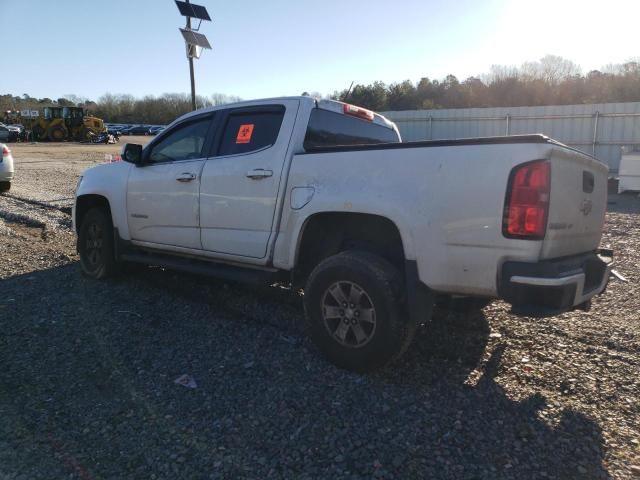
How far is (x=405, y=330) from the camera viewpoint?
11.1 ft

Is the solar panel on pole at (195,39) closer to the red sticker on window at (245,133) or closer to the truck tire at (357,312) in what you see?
the red sticker on window at (245,133)

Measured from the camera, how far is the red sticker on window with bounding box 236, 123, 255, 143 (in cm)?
450

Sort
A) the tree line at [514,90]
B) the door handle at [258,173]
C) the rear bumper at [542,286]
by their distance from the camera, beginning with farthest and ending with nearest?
the tree line at [514,90] < the door handle at [258,173] < the rear bumper at [542,286]

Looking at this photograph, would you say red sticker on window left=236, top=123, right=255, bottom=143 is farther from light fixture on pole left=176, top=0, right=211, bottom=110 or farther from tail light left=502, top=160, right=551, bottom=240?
light fixture on pole left=176, top=0, right=211, bottom=110

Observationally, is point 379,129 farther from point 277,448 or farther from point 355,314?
point 277,448

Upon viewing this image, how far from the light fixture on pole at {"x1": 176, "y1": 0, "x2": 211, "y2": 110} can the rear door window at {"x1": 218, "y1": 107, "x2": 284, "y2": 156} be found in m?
6.48

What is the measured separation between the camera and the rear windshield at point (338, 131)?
431cm

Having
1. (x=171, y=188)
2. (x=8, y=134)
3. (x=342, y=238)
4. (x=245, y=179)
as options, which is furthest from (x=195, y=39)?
(x=8, y=134)

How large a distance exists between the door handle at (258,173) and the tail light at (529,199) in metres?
1.93

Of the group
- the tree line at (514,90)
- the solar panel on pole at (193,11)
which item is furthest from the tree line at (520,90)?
the solar panel on pole at (193,11)

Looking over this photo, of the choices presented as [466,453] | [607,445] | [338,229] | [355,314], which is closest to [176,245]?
[338,229]

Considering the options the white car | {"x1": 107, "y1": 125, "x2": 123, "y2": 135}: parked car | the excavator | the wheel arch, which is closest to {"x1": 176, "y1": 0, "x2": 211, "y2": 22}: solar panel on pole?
the white car

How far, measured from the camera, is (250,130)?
4.51 meters

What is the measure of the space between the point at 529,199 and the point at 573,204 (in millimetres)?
536
